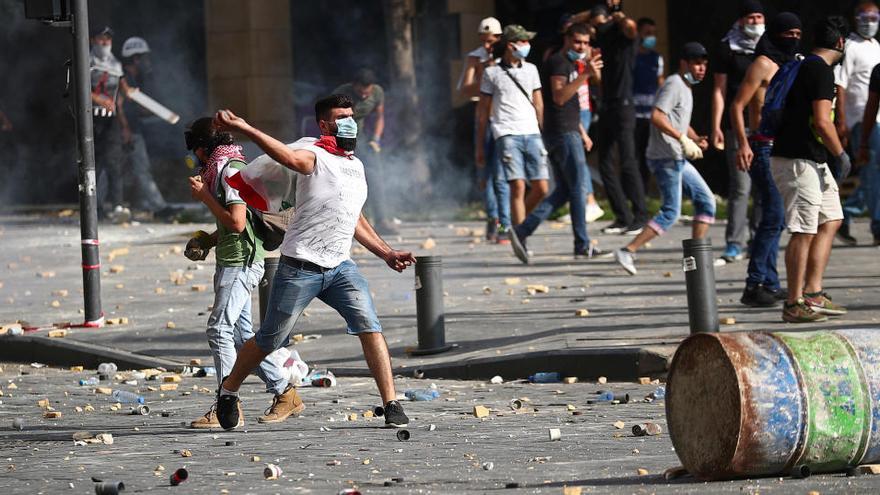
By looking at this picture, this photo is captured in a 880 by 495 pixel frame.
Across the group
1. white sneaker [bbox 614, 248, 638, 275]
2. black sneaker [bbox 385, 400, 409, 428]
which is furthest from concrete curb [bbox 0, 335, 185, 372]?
white sneaker [bbox 614, 248, 638, 275]

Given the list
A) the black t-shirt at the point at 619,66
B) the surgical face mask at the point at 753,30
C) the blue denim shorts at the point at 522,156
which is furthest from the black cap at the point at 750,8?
the black t-shirt at the point at 619,66

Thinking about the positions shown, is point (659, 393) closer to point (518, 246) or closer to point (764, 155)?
point (764, 155)

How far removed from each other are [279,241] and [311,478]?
1929mm

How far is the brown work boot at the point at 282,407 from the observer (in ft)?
26.7

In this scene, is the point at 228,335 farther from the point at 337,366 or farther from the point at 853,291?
the point at 853,291

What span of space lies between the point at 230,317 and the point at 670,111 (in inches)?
226

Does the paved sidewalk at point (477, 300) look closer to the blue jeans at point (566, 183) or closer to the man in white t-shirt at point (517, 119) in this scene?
the blue jeans at point (566, 183)

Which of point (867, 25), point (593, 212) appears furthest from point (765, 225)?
point (593, 212)

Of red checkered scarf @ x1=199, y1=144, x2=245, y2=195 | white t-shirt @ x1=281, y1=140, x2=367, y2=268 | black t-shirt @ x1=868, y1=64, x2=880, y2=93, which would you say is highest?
black t-shirt @ x1=868, y1=64, x2=880, y2=93

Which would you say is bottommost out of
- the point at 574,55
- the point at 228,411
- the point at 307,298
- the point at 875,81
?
the point at 228,411

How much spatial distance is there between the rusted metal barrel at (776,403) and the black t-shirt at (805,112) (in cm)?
406

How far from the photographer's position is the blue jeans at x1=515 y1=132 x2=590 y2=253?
14.0 m

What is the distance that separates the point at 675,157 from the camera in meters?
12.8

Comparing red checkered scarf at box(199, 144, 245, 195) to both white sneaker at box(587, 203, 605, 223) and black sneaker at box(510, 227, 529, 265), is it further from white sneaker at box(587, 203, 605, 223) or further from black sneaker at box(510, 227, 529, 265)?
white sneaker at box(587, 203, 605, 223)
